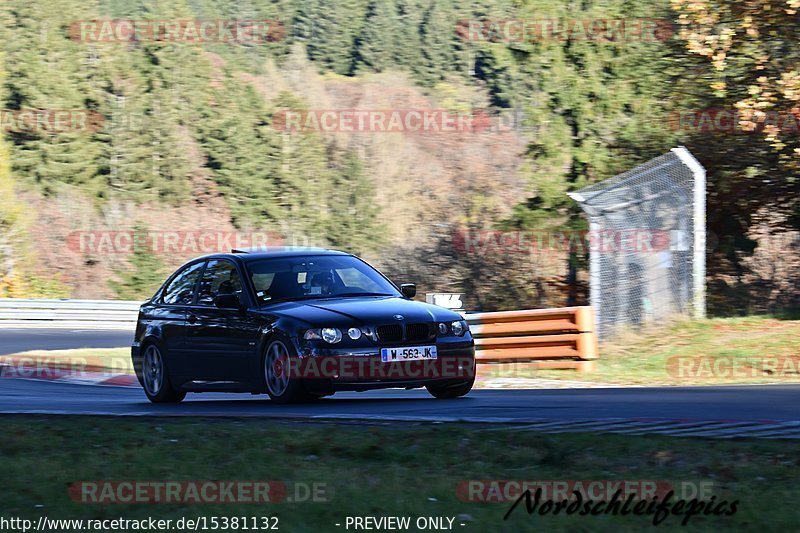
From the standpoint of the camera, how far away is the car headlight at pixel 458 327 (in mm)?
12008

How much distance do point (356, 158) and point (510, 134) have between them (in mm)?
11447

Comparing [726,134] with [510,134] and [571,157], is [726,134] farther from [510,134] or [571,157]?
[510,134]

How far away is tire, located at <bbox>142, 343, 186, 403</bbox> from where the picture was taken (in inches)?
531

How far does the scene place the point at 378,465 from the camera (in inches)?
303

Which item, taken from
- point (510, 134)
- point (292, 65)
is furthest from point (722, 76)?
point (292, 65)

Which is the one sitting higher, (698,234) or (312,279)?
(698,234)

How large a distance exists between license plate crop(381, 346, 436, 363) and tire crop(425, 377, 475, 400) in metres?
0.73

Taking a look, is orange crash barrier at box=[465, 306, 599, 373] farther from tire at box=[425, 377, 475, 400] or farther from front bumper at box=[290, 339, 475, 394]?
front bumper at box=[290, 339, 475, 394]

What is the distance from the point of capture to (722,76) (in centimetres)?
2355

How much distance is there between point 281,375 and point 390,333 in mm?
1080

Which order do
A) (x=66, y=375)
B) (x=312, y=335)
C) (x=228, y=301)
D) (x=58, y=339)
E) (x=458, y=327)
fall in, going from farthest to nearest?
(x=58, y=339) → (x=66, y=375) → (x=228, y=301) → (x=458, y=327) → (x=312, y=335)

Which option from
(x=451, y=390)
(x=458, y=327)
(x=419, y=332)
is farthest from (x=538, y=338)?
(x=419, y=332)

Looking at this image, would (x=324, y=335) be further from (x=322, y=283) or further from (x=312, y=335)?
(x=322, y=283)

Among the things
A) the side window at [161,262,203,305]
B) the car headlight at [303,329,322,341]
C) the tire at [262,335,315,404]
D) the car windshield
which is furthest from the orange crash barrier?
the car headlight at [303,329,322,341]
